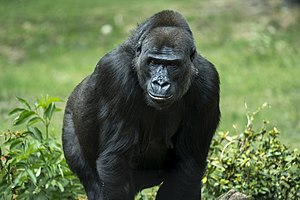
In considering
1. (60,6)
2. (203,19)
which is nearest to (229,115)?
(203,19)

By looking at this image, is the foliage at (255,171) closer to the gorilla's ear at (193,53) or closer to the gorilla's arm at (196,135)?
the gorilla's arm at (196,135)

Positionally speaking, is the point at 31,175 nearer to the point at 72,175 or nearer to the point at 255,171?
the point at 72,175

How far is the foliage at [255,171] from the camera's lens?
19.0ft

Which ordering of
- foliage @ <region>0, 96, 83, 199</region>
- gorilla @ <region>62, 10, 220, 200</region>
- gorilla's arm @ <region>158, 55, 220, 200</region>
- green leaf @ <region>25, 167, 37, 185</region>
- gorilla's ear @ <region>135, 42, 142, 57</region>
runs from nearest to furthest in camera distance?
1. gorilla @ <region>62, 10, 220, 200</region>
2. gorilla's ear @ <region>135, 42, 142, 57</region>
3. gorilla's arm @ <region>158, 55, 220, 200</region>
4. green leaf @ <region>25, 167, 37, 185</region>
5. foliage @ <region>0, 96, 83, 199</region>

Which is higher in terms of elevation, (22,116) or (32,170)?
(22,116)

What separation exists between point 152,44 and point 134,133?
586 mm

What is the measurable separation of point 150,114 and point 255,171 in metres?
1.31

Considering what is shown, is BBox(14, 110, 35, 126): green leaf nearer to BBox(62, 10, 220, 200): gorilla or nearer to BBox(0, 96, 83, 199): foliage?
BBox(0, 96, 83, 199): foliage

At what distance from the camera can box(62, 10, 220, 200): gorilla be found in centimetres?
460

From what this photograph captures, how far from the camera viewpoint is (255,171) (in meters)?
5.86

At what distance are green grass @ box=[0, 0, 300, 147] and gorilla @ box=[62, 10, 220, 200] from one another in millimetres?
4593

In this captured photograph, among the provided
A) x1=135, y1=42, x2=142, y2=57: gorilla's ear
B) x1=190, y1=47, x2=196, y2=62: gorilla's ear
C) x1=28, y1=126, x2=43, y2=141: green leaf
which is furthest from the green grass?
x1=135, y1=42, x2=142, y2=57: gorilla's ear

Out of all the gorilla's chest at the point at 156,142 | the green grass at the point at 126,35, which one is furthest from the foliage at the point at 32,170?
the green grass at the point at 126,35

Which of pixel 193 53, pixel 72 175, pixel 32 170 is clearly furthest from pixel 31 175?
pixel 193 53
